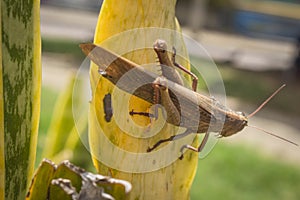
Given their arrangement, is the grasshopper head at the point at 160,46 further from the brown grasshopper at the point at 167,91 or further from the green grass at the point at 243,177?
the green grass at the point at 243,177

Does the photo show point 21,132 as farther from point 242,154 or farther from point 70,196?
point 242,154

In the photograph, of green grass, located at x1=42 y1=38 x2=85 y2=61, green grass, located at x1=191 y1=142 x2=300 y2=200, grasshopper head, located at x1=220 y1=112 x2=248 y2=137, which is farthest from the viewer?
green grass, located at x1=42 y1=38 x2=85 y2=61

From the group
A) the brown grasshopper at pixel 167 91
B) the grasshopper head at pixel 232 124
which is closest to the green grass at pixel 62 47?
the grasshopper head at pixel 232 124

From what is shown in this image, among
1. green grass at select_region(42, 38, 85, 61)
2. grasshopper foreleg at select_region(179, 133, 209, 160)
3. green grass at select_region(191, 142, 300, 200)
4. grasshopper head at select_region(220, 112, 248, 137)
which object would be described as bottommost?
green grass at select_region(42, 38, 85, 61)

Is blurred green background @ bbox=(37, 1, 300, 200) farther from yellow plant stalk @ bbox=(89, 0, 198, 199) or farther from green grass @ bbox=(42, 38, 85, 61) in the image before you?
yellow plant stalk @ bbox=(89, 0, 198, 199)

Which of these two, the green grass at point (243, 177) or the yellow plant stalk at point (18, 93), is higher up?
the yellow plant stalk at point (18, 93)

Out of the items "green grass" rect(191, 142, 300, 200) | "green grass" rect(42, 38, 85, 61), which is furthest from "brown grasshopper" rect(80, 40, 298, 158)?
"green grass" rect(42, 38, 85, 61)

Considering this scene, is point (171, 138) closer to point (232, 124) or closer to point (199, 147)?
point (199, 147)
